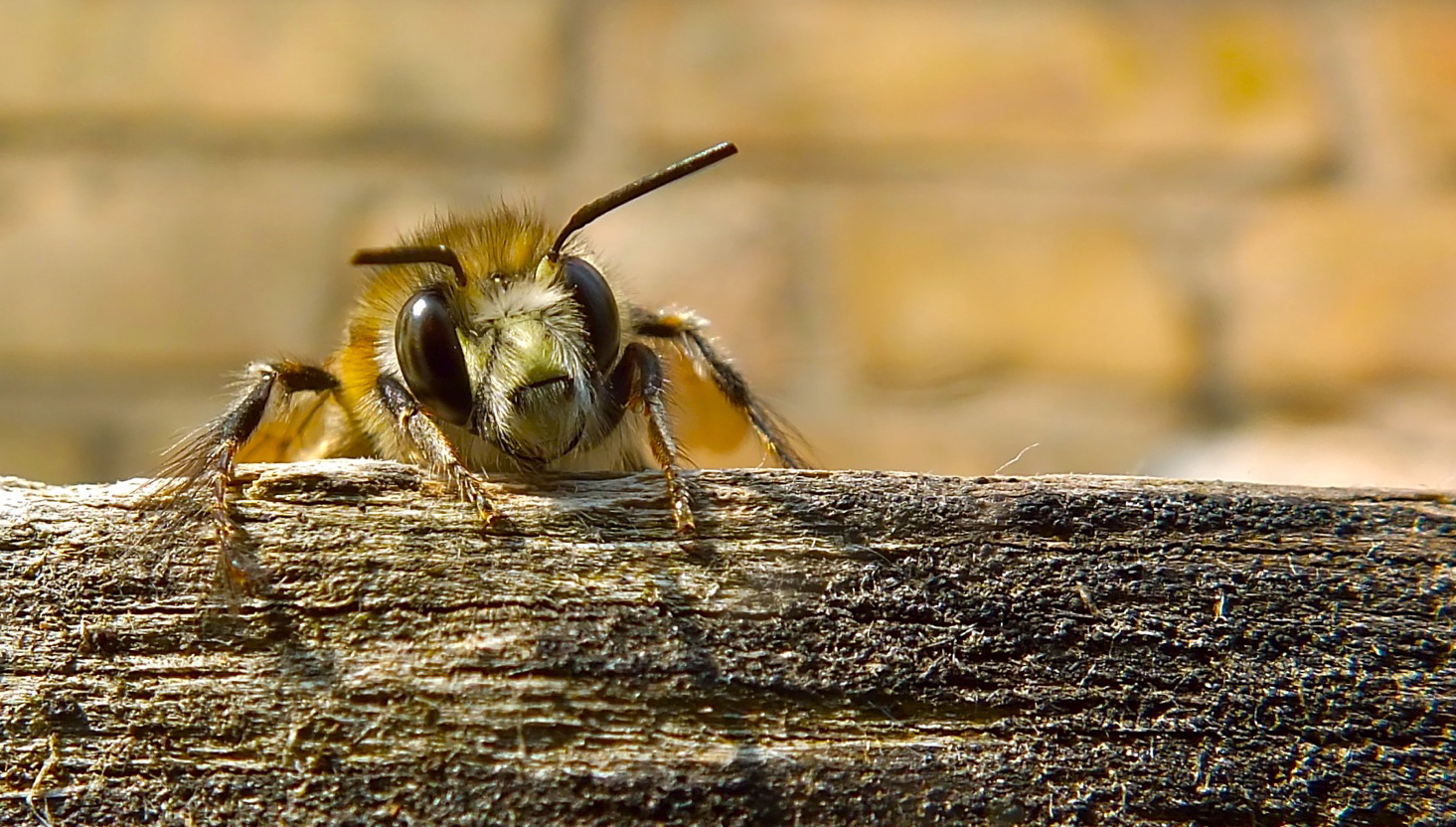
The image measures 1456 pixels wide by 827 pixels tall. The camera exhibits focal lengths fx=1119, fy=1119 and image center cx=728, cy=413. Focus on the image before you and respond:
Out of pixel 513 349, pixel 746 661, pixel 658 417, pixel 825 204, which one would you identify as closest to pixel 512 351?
pixel 513 349

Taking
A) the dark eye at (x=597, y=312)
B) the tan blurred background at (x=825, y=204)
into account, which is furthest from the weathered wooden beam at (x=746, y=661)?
the tan blurred background at (x=825, y=204)

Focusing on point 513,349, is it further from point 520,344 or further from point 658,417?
point 658,417

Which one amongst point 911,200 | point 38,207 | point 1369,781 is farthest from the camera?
point 911,200

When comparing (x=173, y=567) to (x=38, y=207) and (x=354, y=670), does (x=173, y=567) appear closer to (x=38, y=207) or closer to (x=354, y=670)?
(x=354, y=670)

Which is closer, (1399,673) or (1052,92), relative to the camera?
(1399,673)

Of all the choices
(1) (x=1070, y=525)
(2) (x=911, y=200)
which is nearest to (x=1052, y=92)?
(2) (x=911, y=200)
